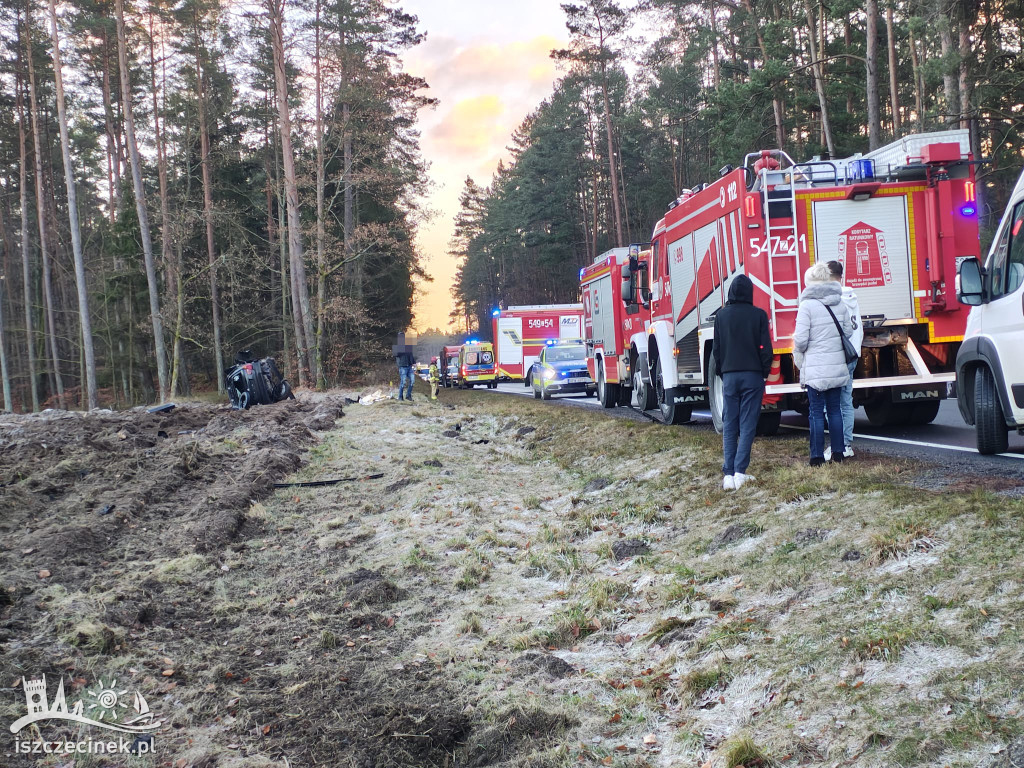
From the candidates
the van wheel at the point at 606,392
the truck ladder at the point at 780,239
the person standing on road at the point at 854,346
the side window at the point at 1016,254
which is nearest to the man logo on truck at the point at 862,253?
the truck ladder at the point at 780,239

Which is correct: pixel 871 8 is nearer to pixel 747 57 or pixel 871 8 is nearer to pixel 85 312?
pixel 747 57

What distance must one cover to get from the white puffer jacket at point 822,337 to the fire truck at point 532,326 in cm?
2586

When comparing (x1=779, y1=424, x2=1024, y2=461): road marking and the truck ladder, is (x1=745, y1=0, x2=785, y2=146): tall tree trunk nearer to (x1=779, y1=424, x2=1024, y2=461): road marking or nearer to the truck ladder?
the truck ladder

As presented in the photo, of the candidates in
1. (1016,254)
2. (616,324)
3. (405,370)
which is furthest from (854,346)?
(405,370)

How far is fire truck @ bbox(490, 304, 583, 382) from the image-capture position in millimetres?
34031

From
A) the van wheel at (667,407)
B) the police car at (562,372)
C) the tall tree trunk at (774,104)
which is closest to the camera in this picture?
the van wheel at (667,407)

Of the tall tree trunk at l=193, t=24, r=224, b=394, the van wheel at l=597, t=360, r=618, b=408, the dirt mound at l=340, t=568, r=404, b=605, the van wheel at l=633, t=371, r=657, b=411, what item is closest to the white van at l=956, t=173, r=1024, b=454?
the dirt mound at l=340, t=568, r=404, b=605

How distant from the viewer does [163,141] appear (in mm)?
38812

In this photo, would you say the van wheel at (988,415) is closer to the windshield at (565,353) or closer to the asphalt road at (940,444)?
the asphalt road at (940,444)

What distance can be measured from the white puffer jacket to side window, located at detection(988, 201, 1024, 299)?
1237 mm

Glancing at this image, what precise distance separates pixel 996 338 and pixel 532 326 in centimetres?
2753

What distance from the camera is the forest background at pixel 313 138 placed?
27250mm

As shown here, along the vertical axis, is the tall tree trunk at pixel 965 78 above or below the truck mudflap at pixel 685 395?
above

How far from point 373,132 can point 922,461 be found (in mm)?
28098
